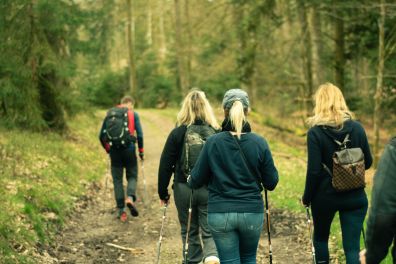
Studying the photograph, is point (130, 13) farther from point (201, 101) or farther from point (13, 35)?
point (201, 101)

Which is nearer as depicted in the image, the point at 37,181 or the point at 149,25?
the point at 37,181

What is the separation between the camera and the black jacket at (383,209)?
321cm

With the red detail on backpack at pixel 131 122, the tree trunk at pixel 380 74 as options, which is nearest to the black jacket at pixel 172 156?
the red detail on backpack at pixel 131 122

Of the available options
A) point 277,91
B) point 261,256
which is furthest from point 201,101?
point 277,91

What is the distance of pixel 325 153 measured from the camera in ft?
18.5

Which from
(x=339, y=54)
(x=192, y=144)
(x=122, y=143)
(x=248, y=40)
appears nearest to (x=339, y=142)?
(x=192, y=144)

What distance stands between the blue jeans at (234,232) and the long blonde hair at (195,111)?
172cm

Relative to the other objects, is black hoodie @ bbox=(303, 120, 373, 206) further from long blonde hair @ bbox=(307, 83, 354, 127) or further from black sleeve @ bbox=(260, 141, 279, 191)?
black sleeve @ bbox=(260, 141, 279, 191)

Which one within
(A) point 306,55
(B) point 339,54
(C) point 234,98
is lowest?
(C) point 234,98

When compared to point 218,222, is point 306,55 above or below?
above

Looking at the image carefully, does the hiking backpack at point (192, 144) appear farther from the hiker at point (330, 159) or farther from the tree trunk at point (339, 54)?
the tree trunk at point (339, 54)

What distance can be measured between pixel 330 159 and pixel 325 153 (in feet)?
0.25

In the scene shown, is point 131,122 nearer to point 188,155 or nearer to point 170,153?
point 170,153

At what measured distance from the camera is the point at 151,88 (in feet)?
138
